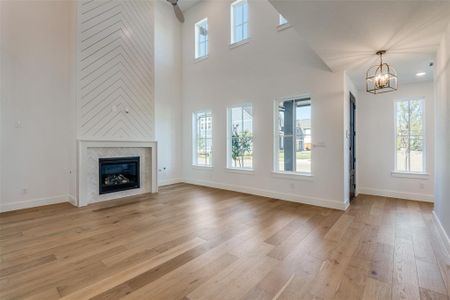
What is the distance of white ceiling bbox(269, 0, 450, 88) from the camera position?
2.12m

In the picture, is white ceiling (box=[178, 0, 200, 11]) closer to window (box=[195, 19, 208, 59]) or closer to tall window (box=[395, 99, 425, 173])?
window (box=[195, 19, 208, 59])

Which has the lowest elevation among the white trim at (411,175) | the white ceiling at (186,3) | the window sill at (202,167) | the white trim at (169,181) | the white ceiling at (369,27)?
the white trim at (169,181)

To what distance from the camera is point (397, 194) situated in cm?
494

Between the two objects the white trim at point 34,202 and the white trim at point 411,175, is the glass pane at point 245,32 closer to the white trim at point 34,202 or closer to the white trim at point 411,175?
the white trim at point 411,175

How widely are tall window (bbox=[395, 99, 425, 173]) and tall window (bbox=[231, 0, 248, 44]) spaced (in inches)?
153

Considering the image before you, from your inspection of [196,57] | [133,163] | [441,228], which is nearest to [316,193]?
[441,228]

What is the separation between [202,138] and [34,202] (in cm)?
397

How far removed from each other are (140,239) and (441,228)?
387cm

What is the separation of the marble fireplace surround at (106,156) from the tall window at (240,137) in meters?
1.93

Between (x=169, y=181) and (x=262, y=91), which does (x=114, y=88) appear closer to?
(x=169, y=181)

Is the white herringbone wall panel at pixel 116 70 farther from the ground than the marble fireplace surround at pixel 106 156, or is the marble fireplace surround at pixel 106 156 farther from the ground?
the white herringbone wall panel at pixel 116 70

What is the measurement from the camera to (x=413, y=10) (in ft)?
7.14

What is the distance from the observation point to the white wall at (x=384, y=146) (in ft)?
15.2

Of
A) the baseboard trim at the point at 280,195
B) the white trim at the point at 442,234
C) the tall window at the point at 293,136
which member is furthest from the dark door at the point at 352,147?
the white trim at the point at 442,234
